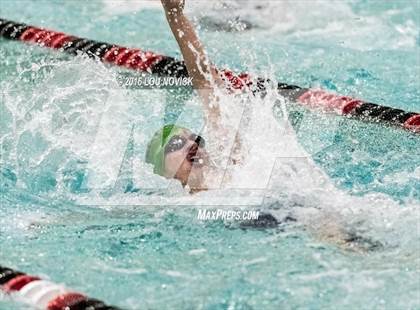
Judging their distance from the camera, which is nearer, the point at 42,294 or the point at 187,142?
the point at 42,294

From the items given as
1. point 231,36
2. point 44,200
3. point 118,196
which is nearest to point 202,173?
point 118,196

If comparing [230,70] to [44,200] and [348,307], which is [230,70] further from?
[348,307]

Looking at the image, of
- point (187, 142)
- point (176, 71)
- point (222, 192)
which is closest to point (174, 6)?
point (187, 142)

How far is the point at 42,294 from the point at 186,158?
2.92ft

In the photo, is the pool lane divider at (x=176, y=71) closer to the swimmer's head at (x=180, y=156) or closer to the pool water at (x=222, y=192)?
the pool water at (x=222, y=192)

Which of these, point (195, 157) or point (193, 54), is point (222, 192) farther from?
point (193, 54)

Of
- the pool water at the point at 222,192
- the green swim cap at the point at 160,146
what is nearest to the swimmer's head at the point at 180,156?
the green swim cap at the point at 160,146

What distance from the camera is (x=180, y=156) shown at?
11.8 ft

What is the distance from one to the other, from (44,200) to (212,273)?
1.07 m

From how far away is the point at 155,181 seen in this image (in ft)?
13.1

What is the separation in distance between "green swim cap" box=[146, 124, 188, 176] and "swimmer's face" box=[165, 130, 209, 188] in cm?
2

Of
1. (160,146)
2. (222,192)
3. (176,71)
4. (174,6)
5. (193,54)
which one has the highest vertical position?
(174,6)

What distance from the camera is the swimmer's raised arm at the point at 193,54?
3.66 meters

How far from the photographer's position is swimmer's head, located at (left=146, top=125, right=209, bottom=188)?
361 cm
